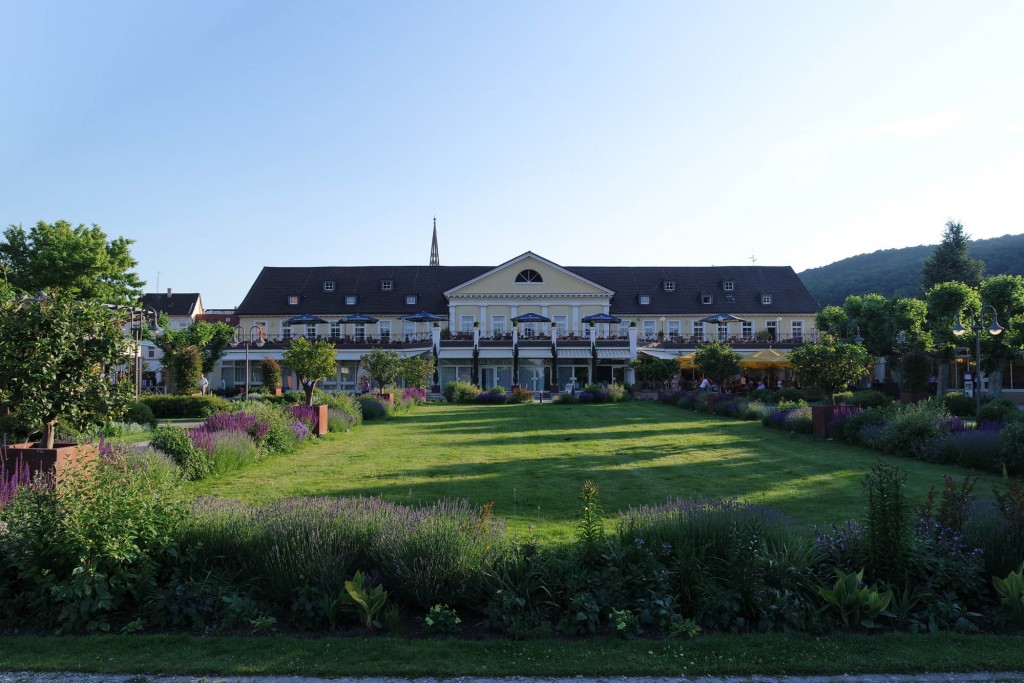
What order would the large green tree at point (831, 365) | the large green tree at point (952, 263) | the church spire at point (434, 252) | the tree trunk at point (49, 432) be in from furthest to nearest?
the church spire at point (434, 252), the large green tree at point (952, 263), the large green tree at point (831, 365), the tree trunk at point (49, 432)

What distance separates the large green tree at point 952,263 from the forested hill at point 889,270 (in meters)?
6.34

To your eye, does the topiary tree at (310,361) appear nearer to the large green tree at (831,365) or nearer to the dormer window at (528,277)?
the large green tree at (831,365)

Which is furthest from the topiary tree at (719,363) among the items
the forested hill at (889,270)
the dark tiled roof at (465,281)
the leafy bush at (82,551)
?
the forested hill at (889,270)

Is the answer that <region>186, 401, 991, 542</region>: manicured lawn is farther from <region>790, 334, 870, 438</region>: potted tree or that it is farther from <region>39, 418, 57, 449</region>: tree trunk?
<region>39, 418, 57, 449</region>: tree trunk

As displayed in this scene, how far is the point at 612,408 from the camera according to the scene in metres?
27.8

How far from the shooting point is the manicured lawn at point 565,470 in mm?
8695

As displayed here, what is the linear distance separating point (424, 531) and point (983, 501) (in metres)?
4.82

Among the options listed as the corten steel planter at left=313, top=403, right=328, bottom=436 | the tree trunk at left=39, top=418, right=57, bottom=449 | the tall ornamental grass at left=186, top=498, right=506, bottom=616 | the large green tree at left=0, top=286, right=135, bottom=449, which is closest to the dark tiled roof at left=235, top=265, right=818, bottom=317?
the corten steel planter at left=313, top=403, right=328, bottom=436

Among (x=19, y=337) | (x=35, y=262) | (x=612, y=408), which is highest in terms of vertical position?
(x=35, y=262)

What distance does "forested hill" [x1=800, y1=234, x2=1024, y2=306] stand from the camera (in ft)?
244

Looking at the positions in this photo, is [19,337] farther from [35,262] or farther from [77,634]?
[35,262]

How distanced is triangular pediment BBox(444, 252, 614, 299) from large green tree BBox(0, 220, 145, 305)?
23.0 m

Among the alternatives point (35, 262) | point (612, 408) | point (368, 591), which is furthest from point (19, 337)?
point (35, 262)

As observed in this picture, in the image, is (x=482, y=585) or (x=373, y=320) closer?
(x=482, y=585)
